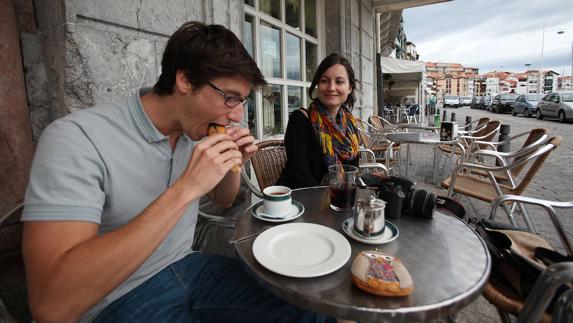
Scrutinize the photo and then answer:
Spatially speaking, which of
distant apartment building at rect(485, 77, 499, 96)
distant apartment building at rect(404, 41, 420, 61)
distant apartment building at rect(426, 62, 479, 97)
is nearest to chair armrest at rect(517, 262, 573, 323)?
distant apartment building at rect(404, 41, 420, 61)

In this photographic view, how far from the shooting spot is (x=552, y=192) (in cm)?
443

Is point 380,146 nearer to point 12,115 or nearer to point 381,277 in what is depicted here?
point 381,277

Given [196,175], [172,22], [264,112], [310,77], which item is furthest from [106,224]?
[310,77]

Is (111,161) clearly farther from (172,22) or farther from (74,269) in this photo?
(172,22)

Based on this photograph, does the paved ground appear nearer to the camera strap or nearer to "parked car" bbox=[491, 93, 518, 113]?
the camera strap

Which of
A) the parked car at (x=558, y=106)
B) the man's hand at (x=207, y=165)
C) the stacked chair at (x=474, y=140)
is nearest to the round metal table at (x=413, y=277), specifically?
the man's hand at (x=207, y=165)

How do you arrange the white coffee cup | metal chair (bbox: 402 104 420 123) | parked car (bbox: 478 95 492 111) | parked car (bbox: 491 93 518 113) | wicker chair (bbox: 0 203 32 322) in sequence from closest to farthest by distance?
1. wicker chair (bbox: 0 203 32 322)
2. the white coffee cup
3. metal chair (bbox: 402 104 420 123)
4. parked car (bbox: 491 93 518 113)
5. parked car (bbox: 478 95 492 111)

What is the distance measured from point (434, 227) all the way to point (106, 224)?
1208 mm

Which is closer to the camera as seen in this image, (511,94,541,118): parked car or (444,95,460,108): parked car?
(511,94,541,118): parked car

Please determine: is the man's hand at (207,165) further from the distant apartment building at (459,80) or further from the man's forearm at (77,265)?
the distant apartment building at (459,80)

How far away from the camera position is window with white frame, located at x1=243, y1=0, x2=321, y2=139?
11.2ft

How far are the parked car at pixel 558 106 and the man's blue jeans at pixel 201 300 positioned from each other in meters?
19.2

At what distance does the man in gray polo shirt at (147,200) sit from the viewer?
0.77 m

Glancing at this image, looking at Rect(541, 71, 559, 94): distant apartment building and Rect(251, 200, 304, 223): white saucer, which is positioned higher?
Rect(541, 71, 559, 94): distant apartment building
